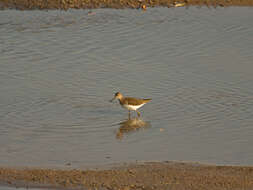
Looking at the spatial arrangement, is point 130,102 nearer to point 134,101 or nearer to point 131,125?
point 134,101

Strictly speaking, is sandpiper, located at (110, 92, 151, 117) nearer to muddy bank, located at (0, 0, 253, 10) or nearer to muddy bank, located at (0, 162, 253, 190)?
muddy bank, located at (0, 162, 253, 190)

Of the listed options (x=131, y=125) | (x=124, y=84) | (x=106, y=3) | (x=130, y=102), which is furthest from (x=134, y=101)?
(x=106, y=3)

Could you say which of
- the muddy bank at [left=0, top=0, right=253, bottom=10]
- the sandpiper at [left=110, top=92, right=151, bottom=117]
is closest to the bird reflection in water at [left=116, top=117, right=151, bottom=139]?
the sandpiper at [left=110, top=92, right=151, bottom=117]

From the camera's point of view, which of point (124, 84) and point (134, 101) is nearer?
point (134, 101)

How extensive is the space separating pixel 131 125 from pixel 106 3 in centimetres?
1330

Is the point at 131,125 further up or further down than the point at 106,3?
further down

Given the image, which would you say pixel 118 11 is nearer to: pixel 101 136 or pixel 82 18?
pixel 82 18

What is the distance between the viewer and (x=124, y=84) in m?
18.5

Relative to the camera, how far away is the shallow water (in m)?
14.0

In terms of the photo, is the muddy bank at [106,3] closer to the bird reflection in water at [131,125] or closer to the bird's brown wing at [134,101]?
the bird's brown wing at [134,101]

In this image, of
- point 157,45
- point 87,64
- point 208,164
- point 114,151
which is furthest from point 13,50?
point 208,164

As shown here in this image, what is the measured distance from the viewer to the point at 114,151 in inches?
544

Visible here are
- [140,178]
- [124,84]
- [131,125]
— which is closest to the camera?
[140,178]

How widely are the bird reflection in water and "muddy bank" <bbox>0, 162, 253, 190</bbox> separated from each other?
2737 millimetres
